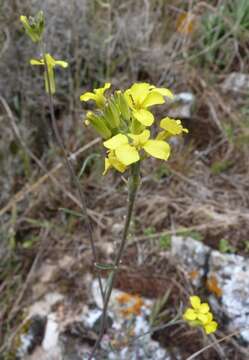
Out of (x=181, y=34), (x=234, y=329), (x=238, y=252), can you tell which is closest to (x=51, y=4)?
(x=181, y=34)

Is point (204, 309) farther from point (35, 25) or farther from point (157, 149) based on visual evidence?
point (35, 25)

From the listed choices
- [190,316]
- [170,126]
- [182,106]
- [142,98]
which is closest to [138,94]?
[142,98]

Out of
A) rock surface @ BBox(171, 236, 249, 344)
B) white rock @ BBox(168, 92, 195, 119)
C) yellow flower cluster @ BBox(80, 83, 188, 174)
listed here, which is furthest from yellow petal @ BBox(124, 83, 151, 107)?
white rock @ BBox(168, 92, 195, 119)

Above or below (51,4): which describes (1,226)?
below

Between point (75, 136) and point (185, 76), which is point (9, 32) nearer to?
point (75, 136)

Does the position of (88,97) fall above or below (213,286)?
above

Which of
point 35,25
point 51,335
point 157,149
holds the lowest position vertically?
point 51,335

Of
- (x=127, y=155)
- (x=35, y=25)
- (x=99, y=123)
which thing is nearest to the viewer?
(x=127, y=155)

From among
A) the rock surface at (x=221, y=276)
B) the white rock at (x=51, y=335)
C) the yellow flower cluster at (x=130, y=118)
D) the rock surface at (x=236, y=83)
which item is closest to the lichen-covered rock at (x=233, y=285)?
the rock surface at (x=221, y=276)

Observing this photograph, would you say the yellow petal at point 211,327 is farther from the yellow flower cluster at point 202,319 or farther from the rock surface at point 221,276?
the rock surface at point 221,276
